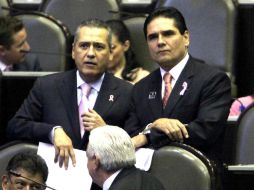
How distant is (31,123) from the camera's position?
9.32 feet

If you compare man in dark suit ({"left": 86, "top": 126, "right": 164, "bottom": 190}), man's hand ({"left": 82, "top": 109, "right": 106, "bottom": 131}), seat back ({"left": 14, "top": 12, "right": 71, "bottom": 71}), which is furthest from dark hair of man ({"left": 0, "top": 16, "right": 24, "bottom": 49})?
man in dark suit ({"left": 86, "top": 126, "right": 164, "bottom": 190})

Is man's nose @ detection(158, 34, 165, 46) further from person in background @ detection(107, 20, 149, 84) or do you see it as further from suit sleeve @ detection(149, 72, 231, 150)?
person in background @ detection(107, 20, 149, 84)

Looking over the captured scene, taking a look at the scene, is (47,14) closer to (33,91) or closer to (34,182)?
(33,91)

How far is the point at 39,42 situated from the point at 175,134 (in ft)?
4.49

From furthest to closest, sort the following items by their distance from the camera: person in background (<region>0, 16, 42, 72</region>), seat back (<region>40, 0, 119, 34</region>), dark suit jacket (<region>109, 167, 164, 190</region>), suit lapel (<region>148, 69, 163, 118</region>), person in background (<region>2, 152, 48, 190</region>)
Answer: seat back (<region>40, 0, 119, 34</region>) < person in background (<region>0, 16, 42, 72</region>) < suit lapel (<region>148, 69, 163, 118</region>) < person in background (<region>2, 152, 48, 190</region>) < dark suit jacket (<region>109, 167, 164, 190</region>)

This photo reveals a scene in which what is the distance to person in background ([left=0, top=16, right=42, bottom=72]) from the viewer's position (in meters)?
3.69

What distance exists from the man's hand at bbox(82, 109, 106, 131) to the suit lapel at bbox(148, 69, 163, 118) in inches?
5.9

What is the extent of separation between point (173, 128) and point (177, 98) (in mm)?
142

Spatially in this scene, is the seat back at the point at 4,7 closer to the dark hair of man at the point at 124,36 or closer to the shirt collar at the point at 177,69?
the dark hair of man at the point at 124,36

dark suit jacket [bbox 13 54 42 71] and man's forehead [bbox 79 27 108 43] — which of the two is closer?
man's forehead [bbox 79 27 108 43]

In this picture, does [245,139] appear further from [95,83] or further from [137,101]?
[95,83]

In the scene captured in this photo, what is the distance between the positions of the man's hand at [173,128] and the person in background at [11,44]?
45.9 inches

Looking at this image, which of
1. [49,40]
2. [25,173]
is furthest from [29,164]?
[49,40]

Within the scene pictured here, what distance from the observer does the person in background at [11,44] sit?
3691mm
